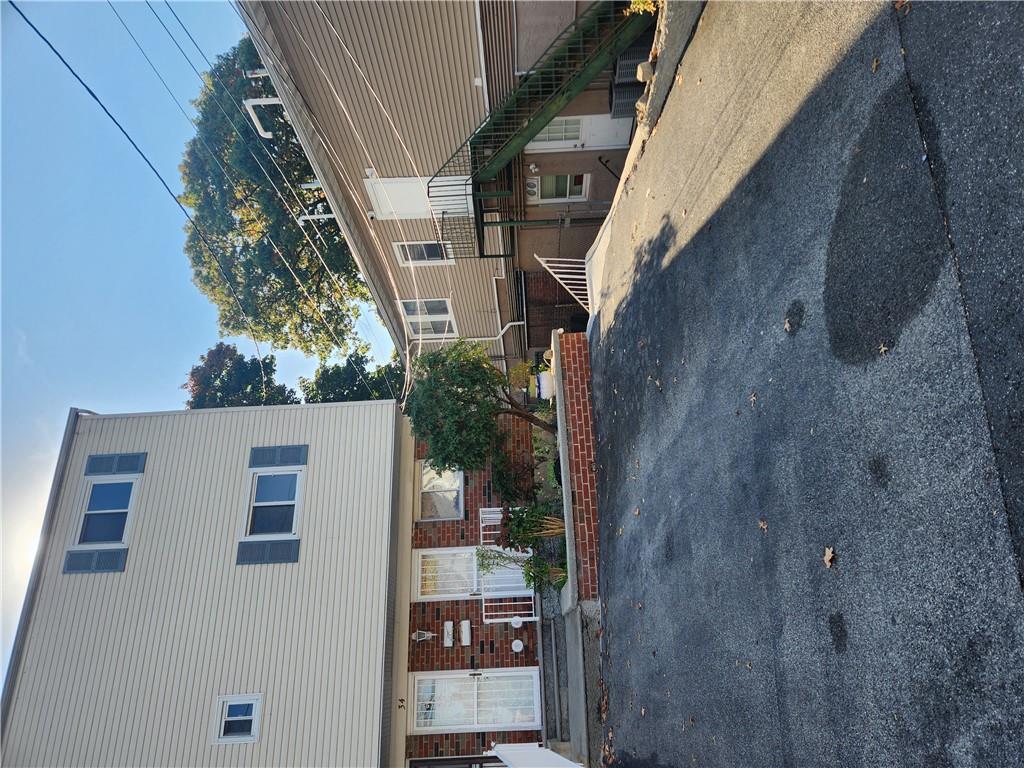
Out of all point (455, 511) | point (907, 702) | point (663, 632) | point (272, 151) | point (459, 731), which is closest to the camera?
point (907, 702)

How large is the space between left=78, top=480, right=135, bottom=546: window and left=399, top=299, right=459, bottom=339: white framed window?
7.81 meters

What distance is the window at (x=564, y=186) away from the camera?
40.4 feet

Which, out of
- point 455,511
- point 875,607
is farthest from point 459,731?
point 875,607

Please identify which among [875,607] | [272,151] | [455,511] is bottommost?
[875,607]

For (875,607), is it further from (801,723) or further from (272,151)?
(272,151)

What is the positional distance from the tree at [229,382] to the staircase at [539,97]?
16.5m

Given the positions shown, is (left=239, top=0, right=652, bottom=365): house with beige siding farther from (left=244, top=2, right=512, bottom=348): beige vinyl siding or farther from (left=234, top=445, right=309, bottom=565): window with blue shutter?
(left=234, top=445, right=309, bottom=565): window with blue shutter

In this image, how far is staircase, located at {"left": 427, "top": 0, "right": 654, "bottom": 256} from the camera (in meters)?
8.89

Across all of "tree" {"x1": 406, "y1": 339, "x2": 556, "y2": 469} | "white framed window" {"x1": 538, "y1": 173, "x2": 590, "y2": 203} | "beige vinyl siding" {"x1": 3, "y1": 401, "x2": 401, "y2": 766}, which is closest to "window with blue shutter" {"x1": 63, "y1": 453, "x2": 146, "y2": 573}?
"beige vinyl siding" {"x1": 3, "y1": 401, "x2": 401, "y2": 766}

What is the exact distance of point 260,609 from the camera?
10172 mm

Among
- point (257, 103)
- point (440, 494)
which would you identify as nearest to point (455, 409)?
point (440, 494)

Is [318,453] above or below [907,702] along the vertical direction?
above

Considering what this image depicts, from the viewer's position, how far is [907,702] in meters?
3.09

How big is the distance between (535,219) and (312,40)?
17.8 feet
